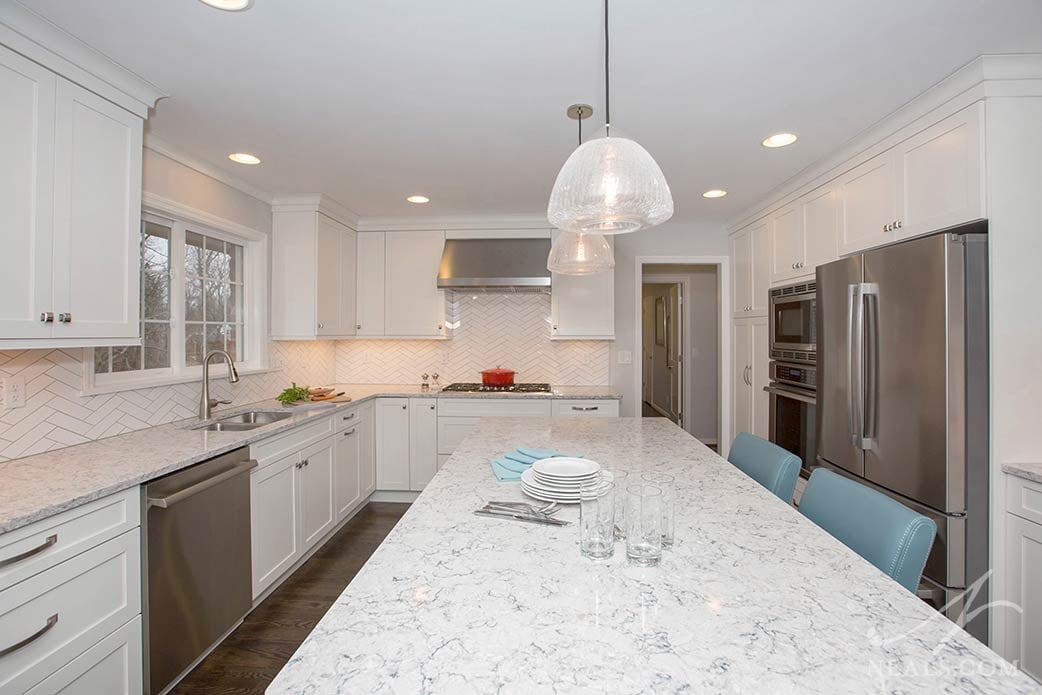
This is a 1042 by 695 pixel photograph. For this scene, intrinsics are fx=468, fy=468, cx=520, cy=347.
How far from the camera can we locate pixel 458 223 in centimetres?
404

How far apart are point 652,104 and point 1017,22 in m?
1.18

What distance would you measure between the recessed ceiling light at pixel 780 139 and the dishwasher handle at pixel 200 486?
9.86ft

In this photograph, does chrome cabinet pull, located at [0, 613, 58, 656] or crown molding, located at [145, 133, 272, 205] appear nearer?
chrome cabinet pull, located at [0, 613, 58, 656]

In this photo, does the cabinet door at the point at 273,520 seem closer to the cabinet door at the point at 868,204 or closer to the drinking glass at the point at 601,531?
the drinking glass at the point at 601,531

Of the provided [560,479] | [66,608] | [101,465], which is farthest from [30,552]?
[560,479]

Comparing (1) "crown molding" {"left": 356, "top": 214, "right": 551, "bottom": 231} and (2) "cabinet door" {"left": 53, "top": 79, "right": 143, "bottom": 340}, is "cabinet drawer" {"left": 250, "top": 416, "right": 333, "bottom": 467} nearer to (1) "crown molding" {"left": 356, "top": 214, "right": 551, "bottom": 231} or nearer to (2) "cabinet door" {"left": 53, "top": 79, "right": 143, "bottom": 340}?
(2) "cabinet door" {"left": 53, "top": 79, "right": 143, "bottom": 340}

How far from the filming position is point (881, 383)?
6.84ft

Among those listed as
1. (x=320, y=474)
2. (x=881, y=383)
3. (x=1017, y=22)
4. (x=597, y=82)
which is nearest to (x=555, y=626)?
(x=597, y=82)

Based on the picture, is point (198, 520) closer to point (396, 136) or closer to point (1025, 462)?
point (396, 136)

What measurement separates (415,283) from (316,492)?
1.90 meters

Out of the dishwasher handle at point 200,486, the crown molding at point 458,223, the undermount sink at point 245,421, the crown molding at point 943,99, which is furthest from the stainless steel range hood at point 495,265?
the dishwasher handle at point 200,486

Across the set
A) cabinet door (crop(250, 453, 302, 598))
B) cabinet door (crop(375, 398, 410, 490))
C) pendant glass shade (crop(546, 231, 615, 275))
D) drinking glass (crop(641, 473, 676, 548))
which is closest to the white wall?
cabinet door (crop(375, 398, 410, 490))

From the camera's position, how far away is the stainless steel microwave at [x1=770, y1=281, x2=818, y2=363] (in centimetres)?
277

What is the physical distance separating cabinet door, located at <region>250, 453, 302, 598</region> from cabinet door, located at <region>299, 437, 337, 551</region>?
7cm
